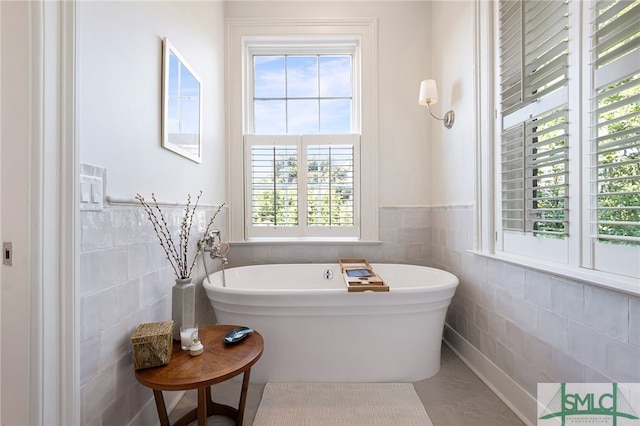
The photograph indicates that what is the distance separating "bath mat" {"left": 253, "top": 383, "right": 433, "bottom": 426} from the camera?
4.27ft

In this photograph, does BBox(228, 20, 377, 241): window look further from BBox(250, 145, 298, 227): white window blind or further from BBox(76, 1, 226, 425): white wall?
BBox(76, 1, 226, 425): white wall

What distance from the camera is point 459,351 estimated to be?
190 cm

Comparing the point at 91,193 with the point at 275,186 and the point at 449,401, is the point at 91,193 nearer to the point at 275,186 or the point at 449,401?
the point at 275,186

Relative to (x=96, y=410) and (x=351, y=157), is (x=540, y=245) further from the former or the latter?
(x=96, y=410)

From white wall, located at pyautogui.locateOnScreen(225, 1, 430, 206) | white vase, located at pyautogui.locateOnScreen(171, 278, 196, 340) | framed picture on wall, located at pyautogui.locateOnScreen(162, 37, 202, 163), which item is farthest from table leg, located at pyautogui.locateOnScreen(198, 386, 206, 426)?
white wall, located at pyautogui.locateOnScreen(225, 1, 430, 206)

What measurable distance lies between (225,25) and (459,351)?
3.24m

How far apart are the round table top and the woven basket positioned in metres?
0.02

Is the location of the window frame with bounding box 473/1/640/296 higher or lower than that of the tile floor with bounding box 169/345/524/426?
higher

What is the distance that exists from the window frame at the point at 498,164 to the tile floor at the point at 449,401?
769 mm

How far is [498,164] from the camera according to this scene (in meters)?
1.56

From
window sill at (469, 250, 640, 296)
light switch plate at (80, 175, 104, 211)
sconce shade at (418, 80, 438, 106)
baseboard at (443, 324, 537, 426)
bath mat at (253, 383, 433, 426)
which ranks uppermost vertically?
sconce shade at (418, 80, 438, 106)

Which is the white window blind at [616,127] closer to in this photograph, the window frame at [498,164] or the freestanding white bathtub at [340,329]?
the window frame at [498,164]

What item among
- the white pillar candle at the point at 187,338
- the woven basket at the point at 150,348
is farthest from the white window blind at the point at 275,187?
the woven basket at the point at 150,348

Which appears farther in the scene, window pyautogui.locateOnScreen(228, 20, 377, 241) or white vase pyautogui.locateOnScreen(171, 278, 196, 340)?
window pyautogui.locateOnScreen(228, 20, 377, 241)
